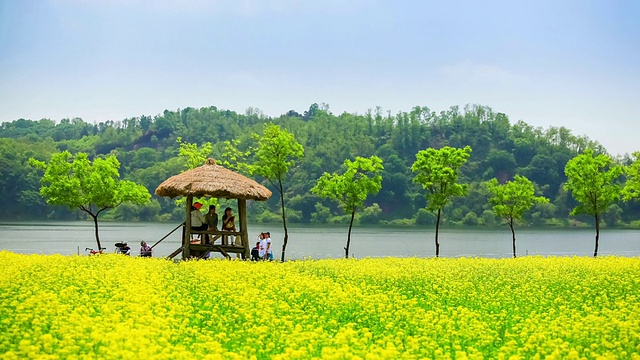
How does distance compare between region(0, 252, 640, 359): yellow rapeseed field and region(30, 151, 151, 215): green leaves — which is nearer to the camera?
region(0, 252, 640, 359): yellow rapeseed field

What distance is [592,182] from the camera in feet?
137

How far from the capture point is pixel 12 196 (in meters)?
111

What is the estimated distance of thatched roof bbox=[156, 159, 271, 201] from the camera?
26.3 metres

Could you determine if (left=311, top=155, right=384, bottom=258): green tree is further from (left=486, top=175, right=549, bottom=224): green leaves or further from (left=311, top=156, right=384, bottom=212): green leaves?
(left=486, top=175, right=549, bottom=224): green leaves

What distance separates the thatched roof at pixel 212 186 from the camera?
26312 millimetres

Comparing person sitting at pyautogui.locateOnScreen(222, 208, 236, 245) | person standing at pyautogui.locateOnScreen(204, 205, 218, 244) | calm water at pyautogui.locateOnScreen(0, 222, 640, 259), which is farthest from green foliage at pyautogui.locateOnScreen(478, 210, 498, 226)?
person standing at pyautogui.locateOnScreen(204, 205, 218, 244)

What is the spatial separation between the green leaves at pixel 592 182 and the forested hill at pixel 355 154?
8092cm

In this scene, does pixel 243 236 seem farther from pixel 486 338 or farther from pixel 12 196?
pixel 12 196

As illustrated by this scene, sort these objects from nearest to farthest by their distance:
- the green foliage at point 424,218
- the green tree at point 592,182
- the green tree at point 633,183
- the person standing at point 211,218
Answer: the person standing at point 211,218 → the green tree at point 633,183 → the green tree at point 592,182 → the green foliage at point 424,218

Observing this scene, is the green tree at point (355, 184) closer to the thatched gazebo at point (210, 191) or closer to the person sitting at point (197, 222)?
the thatched gazebo at point (210, 191)

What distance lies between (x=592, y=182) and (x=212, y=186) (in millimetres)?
24592

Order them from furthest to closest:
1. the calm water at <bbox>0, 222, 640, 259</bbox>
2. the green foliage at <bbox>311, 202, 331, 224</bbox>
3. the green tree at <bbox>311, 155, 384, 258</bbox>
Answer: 1. the green foliage at <bbox>311, 202, 331, 224</bbox>
2. the calm water at <bbox>0, 222, 640, 259</bbox>
3. the green tree at <bbox>311, 155, 384, 258</bbox>

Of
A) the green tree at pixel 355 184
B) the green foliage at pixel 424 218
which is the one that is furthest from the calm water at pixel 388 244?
the green foliage at pixel 424 218

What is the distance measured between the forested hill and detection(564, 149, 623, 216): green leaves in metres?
80.9
